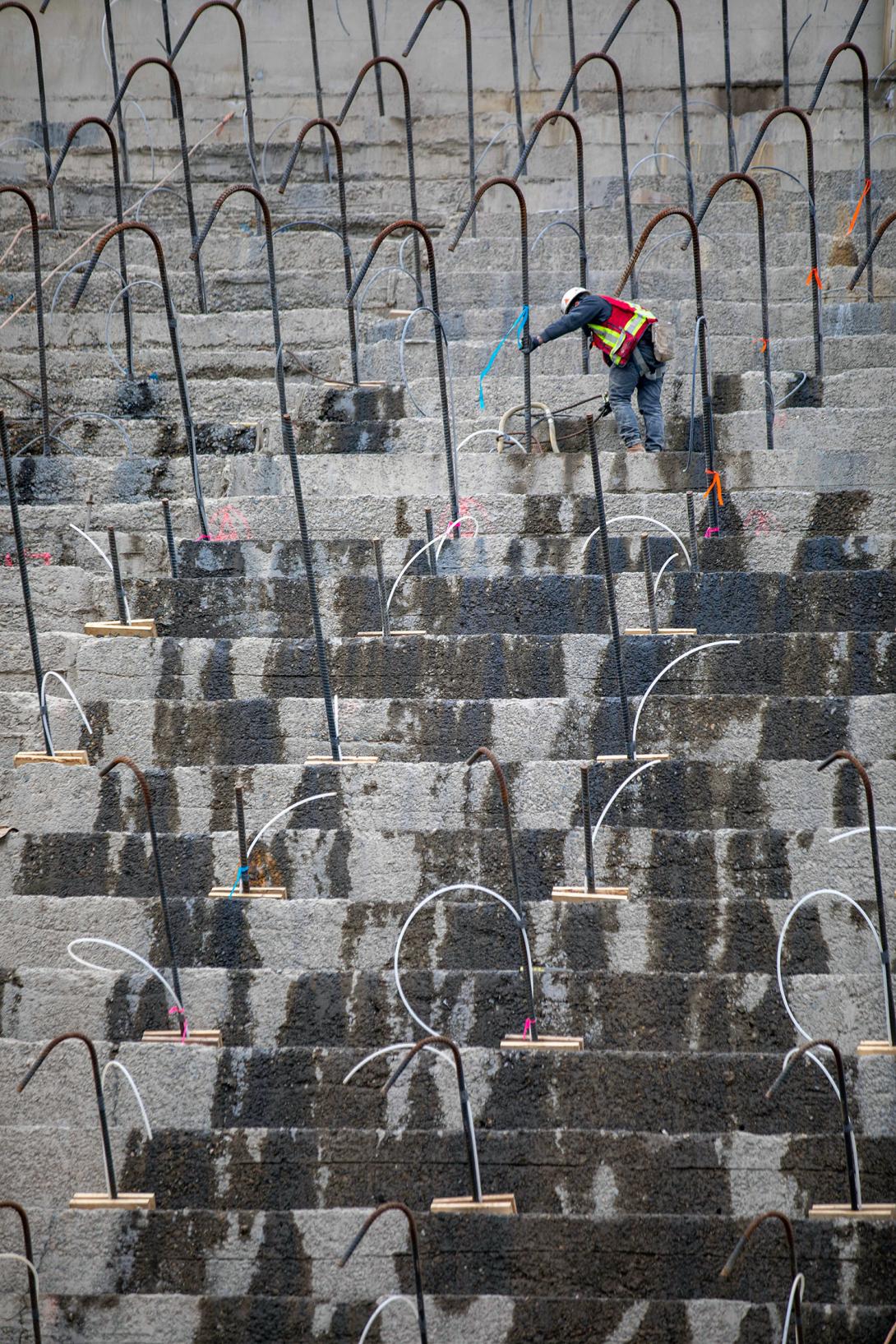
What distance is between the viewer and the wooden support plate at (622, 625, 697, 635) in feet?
18.3

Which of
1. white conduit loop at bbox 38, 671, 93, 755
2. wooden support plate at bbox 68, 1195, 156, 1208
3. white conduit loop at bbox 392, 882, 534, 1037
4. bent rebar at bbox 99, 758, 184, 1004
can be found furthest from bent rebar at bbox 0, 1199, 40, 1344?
white conduit loop at bbox 38, 671, 93, 755

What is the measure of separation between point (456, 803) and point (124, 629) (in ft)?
5.45

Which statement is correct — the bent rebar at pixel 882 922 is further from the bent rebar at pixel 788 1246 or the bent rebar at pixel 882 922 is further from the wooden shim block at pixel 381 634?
the wooden shim block at pixel 381 634

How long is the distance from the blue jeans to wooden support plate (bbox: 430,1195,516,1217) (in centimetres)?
390

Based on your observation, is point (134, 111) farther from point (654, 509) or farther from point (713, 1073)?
point (713, 1073)

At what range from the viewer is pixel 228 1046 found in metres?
4.31

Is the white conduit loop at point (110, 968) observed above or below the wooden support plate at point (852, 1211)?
above

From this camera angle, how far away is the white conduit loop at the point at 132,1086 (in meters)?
4.09

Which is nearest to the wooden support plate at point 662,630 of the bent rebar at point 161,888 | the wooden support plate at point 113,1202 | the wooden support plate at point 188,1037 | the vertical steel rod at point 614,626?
the vertical steel rod at point 614,626

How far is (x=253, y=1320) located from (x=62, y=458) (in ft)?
15.4

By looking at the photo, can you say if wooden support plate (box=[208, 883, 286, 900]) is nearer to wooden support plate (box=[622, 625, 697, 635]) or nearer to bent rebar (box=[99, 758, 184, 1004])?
bent rebar (box=[99, 758, 184, 1004])

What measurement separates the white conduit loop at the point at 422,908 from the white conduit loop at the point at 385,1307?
72 centimetres

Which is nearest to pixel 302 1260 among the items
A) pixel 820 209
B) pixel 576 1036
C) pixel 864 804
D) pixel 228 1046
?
pixel 228 1046

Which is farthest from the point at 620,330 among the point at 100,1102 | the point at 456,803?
the point at 100,1102
